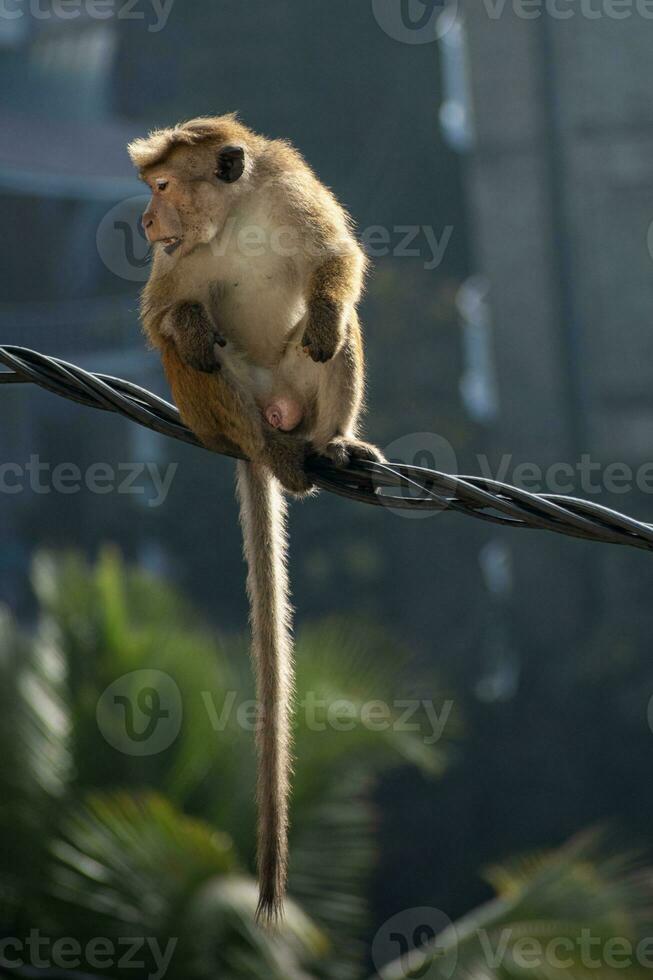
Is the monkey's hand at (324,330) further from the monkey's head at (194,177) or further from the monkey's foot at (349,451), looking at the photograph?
the monkey's head at (194,177)

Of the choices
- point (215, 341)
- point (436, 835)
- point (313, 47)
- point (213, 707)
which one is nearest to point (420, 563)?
point (436, 835)

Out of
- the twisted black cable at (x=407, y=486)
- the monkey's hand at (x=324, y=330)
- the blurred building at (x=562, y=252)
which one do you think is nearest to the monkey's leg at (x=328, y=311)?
the monkey's hand at (x=324, y=330)

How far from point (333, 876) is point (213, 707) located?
3.89ft

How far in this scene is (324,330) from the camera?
13.1 feet

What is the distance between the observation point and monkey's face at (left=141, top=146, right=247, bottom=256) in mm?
4309

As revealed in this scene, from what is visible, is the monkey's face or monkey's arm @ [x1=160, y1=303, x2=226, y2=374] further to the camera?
the monkey's face

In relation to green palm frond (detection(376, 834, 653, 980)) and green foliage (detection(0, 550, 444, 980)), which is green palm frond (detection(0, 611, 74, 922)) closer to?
green foliage (detection(0, 550, 444, 980))

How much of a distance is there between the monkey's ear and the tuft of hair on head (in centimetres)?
8

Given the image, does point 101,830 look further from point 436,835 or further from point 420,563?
point 420,563

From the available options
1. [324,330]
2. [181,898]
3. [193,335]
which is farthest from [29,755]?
[324,330]

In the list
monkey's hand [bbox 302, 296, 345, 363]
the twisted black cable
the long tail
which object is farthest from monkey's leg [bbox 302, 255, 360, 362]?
the long tail

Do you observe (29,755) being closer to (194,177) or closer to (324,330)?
(194,177)

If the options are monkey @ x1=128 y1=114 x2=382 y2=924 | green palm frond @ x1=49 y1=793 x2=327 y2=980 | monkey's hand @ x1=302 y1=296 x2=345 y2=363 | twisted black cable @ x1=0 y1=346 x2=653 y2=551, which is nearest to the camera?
twisted black cable @ x1=0 y1=346 x2=653 y2=551

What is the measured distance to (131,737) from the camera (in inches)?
287
